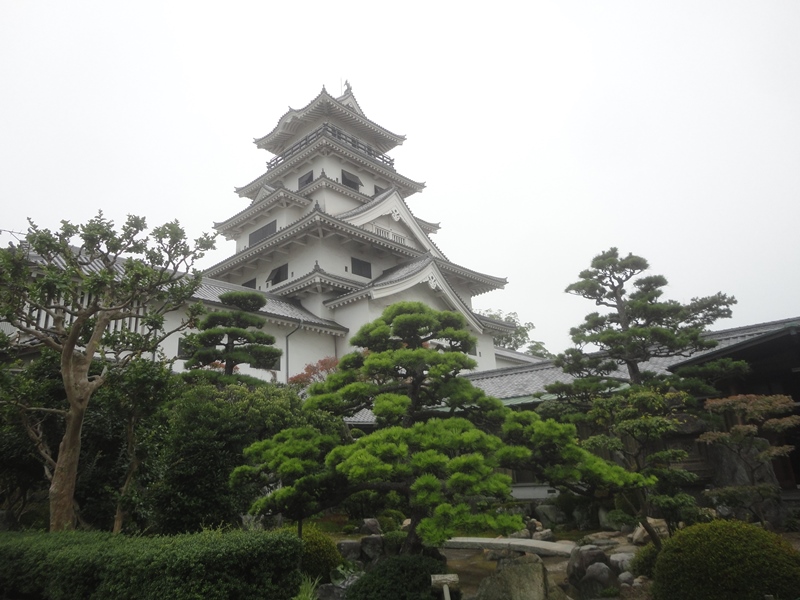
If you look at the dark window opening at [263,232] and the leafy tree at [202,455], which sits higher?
the dark window opening at [263,232]

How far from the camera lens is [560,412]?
41.3 feet

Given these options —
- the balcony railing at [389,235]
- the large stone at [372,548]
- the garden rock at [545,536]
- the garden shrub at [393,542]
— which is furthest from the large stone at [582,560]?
the balcony railing at [389,235]

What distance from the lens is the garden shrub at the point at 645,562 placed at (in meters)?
8.98

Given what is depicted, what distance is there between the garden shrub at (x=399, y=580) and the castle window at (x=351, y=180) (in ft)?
93.8

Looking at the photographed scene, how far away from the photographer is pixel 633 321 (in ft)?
45.9

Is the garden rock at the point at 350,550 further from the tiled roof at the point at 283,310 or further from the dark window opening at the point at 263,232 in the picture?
the dark window opening at the point at 263,232

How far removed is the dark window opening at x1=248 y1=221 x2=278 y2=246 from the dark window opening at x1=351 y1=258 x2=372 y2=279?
19.6 ft

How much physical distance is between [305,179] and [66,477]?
27253mm

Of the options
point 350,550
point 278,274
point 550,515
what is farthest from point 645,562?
point 278,274

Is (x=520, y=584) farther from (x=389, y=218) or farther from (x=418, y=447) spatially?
(x=389, y=218)

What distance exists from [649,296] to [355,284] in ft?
52.3

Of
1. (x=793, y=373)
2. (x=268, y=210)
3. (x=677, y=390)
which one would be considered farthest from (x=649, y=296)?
(x=268, y=210)

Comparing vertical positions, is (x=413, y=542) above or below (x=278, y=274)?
below

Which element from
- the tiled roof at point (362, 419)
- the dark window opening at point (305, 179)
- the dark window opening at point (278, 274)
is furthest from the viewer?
the dark window opening at point (305, 179)
